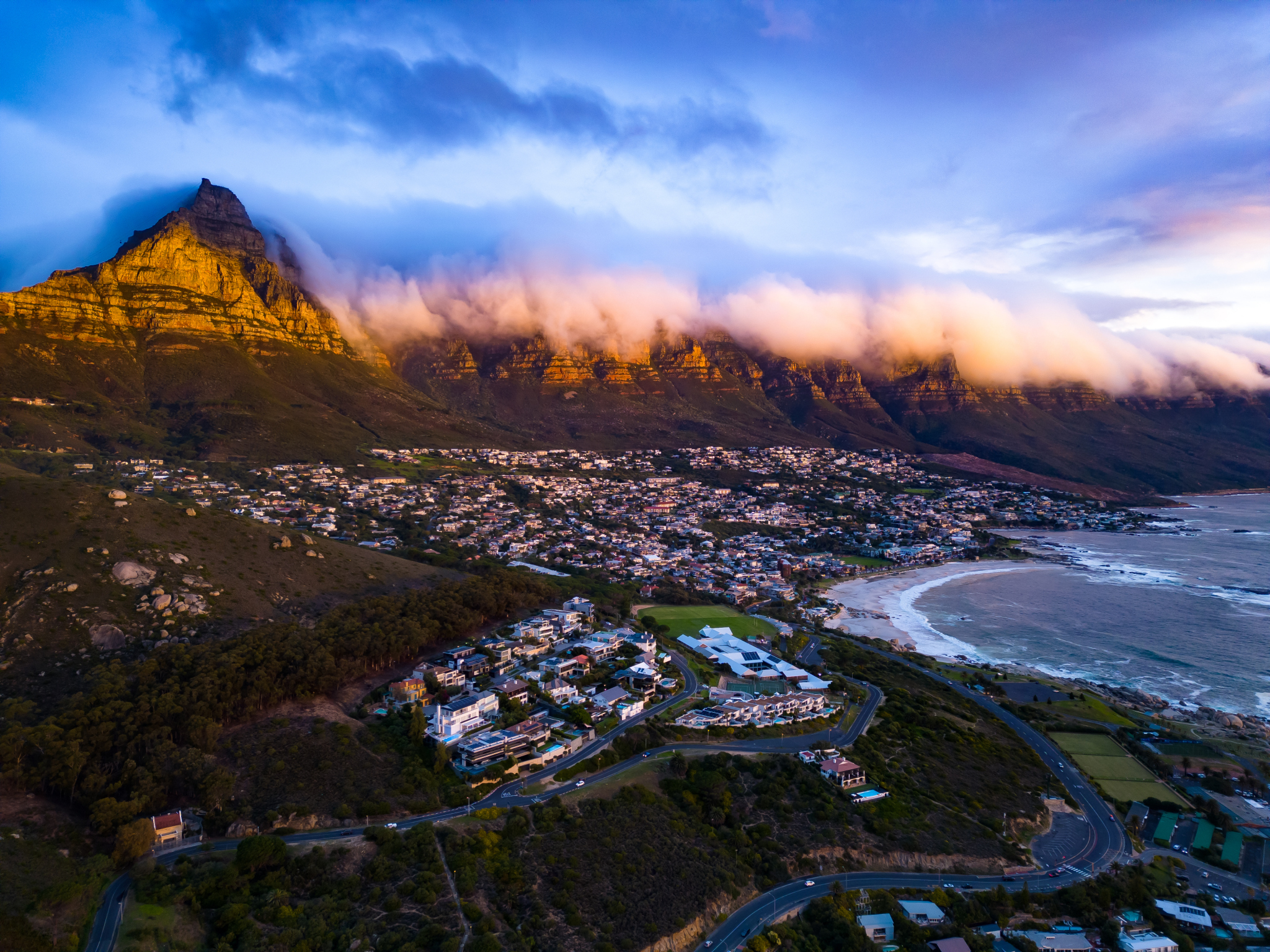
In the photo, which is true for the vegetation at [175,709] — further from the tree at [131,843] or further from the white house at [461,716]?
the white house at [461,716]

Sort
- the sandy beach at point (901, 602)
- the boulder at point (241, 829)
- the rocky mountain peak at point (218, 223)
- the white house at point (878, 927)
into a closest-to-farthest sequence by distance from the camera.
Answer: the white house at point (878, 927), the boulder at point (241, 829), the sandy beach at point (901, 602), the rocky mountain peak at point (218, 223)

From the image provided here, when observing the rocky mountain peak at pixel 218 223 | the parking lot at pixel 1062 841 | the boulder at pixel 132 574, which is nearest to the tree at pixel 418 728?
the boulder at pixel 132 574

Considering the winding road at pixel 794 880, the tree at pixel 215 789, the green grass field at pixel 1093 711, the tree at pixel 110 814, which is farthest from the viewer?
the green grass field at pixel 1093 711

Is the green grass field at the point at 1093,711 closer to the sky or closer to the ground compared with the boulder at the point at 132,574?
closer to the ground

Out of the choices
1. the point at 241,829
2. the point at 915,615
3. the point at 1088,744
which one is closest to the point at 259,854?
the point at 241,829

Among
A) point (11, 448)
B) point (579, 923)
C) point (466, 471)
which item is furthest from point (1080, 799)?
point (11, 448)

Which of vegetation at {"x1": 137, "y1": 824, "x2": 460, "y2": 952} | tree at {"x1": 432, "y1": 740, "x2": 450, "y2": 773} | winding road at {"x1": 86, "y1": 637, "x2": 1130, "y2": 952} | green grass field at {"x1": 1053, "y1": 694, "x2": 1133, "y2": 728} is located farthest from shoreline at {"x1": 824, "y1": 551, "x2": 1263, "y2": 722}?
vegetation at {"x1": 137, "y1": 824, "x2": 460, "y2": 952}

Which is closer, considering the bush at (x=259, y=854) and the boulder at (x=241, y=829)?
the bush at (x=259, y=854)
